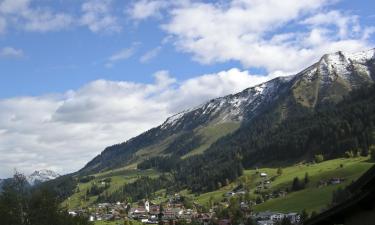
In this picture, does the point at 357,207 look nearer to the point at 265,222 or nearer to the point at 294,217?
the point at 294,217

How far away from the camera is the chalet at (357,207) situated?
12166mm

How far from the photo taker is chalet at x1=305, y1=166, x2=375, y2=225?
12166 millimetres

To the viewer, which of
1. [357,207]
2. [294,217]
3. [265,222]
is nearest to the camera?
[357,207]

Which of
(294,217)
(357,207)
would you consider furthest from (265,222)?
(357,207)

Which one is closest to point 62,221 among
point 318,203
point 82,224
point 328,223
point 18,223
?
point 18,223


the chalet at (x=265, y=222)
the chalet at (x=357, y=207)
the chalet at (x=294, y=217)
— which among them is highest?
the chalet at (x=357, y=207)

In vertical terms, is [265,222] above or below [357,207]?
below

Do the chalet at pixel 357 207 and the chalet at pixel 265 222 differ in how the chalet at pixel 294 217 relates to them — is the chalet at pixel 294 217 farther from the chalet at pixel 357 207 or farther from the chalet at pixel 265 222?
the chalet at pixel 357 207

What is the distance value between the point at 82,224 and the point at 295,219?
95911mm

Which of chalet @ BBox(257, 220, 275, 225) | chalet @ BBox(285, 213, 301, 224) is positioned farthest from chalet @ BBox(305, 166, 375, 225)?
chalet @ BBox(257, 220, 275, 225)

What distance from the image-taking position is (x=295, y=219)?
18200 cm

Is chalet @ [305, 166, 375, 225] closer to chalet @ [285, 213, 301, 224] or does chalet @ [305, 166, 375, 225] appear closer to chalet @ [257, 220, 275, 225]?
chalet @ [285, 213, 301, 224]

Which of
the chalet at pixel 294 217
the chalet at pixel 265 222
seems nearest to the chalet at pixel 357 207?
the chalet at pixel 294 217

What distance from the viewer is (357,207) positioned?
1395 cm
